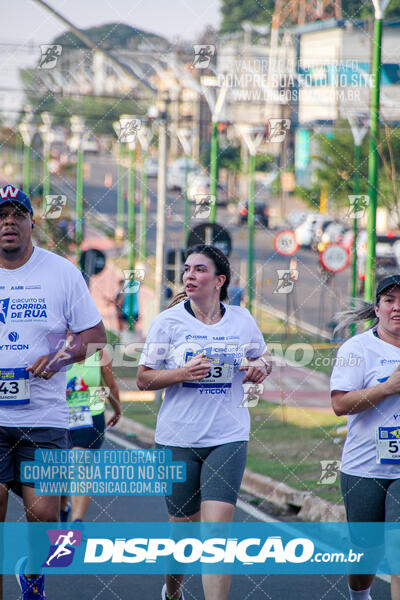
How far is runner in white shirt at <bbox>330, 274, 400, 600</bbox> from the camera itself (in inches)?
197

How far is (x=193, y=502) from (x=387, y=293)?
142 cm

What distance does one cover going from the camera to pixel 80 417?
7.12 m

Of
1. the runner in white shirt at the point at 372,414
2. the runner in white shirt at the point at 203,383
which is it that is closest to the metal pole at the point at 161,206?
the runner in white shirt at the point at 203,383

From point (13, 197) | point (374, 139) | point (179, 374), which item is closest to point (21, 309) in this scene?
point (13, 197)

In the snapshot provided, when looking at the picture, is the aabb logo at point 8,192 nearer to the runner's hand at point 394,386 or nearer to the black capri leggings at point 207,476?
the black capri leggings at point 207,476

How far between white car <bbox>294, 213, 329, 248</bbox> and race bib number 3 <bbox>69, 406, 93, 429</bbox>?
36.6 m

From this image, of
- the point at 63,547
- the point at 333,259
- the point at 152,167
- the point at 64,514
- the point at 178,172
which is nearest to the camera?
the point at 63,547

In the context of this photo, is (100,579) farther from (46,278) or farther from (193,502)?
(46,278)

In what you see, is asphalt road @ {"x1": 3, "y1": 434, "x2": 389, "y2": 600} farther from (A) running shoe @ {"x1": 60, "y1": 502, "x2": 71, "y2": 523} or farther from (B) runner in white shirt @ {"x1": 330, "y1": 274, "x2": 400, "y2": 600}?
(B) runner in white shirt @ {"x1": 330, "y1": 274, "x2": 400, "y2": 600}

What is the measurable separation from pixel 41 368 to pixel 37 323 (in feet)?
0.80

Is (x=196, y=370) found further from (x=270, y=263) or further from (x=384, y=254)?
(x=270, y=263)

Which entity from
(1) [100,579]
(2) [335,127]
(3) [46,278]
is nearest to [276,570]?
(1) [100,579]

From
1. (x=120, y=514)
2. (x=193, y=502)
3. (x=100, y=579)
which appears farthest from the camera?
(x=120, y=514)

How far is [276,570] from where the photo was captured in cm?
657
